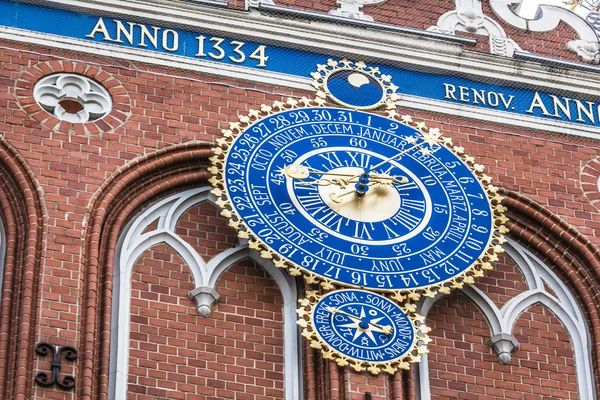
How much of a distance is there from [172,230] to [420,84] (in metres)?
3.06

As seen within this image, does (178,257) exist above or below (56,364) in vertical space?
above

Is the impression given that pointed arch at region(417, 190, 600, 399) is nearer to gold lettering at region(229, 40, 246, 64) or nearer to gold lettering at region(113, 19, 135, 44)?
gold lettering at region(229, 40, 246, 64)

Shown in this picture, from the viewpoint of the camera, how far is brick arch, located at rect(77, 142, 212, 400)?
19.8m

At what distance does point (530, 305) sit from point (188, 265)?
9.98 feet

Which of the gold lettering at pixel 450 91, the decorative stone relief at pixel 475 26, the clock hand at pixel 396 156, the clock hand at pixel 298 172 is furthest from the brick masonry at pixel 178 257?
the decorative stone relief at pixel 475 26

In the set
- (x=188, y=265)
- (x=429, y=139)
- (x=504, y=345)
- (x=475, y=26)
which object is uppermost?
(x=475, y=26)

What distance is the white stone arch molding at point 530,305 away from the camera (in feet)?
69.4

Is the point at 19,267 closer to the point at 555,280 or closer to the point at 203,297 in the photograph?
the point at 203,297

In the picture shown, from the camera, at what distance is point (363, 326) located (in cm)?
2050

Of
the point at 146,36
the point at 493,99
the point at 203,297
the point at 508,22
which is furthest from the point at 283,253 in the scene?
the point at 508,22

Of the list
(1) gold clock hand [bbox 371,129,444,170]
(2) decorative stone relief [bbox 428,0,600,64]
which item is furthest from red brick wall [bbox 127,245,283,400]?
(2) decorative stone relief [bbox 428,0,600,64]

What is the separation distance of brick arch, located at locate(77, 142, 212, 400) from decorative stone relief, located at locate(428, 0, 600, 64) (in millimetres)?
3103

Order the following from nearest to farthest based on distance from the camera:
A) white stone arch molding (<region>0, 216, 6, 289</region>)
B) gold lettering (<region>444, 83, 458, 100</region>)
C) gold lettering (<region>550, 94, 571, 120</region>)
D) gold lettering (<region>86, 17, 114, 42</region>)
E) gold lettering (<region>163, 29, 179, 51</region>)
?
white stone arch molding (<region>0, 216, 6, 289</region>)
gold lettering (<region>86, 17, 114, 42</region>)
gold lettering (<region>163, 29, 179, 51</region>)
gold lettering (<region>444, 83, 458, 100</region>)
gold lettering (<region>550, 94, 571, 120</region>)

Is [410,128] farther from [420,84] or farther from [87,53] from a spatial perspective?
[87,53]
